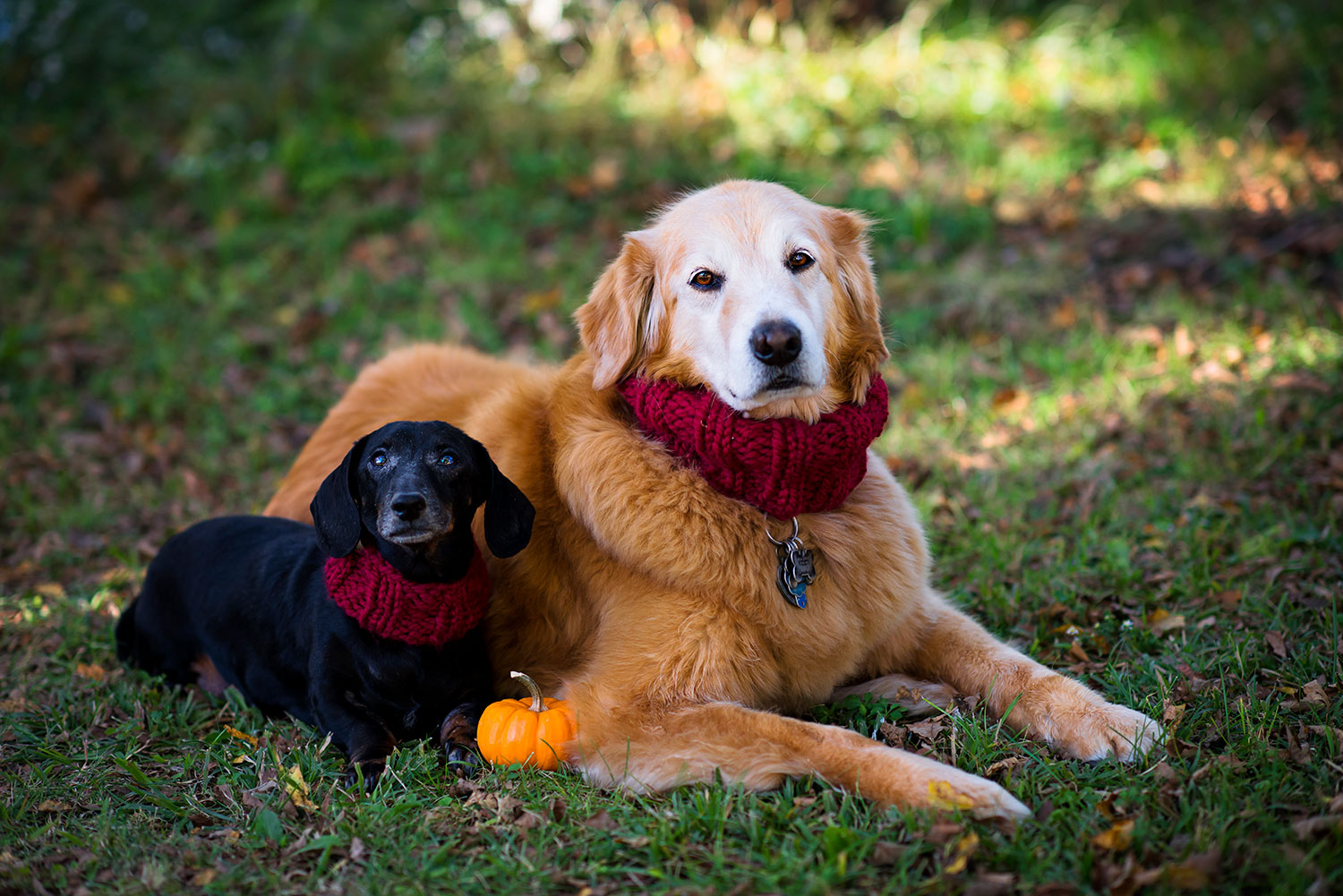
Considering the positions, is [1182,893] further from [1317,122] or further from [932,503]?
[1317,122]

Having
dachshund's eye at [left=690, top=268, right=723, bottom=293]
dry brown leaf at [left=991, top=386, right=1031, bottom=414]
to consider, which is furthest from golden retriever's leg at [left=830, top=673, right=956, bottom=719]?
dry brown leaf at [left=991, top=386, right=1031, bottom=414]

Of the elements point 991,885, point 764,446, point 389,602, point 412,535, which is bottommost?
point 991,885

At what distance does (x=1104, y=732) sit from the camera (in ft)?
9.41

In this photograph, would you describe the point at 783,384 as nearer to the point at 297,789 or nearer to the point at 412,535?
the point at 412,535

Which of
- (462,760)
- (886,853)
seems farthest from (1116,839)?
(462,760)

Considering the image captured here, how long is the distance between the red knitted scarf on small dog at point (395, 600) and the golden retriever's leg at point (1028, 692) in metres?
1.54

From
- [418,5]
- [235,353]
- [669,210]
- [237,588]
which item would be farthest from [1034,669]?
[418,5]

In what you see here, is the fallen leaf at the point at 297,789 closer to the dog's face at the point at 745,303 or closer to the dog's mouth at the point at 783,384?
the dog's face at the point at 745,303

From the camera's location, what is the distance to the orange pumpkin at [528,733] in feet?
9.58

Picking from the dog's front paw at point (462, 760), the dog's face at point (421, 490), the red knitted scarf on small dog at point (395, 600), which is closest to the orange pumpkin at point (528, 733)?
the dog's front paw at point (462, 760)

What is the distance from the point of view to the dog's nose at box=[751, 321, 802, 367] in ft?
9.37

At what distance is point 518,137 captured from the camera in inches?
342

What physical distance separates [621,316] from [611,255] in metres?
4.39

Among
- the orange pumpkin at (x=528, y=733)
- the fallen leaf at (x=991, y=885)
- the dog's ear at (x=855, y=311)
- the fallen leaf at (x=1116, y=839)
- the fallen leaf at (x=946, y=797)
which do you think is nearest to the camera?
the fallen leaf at (x=991, y=885)
